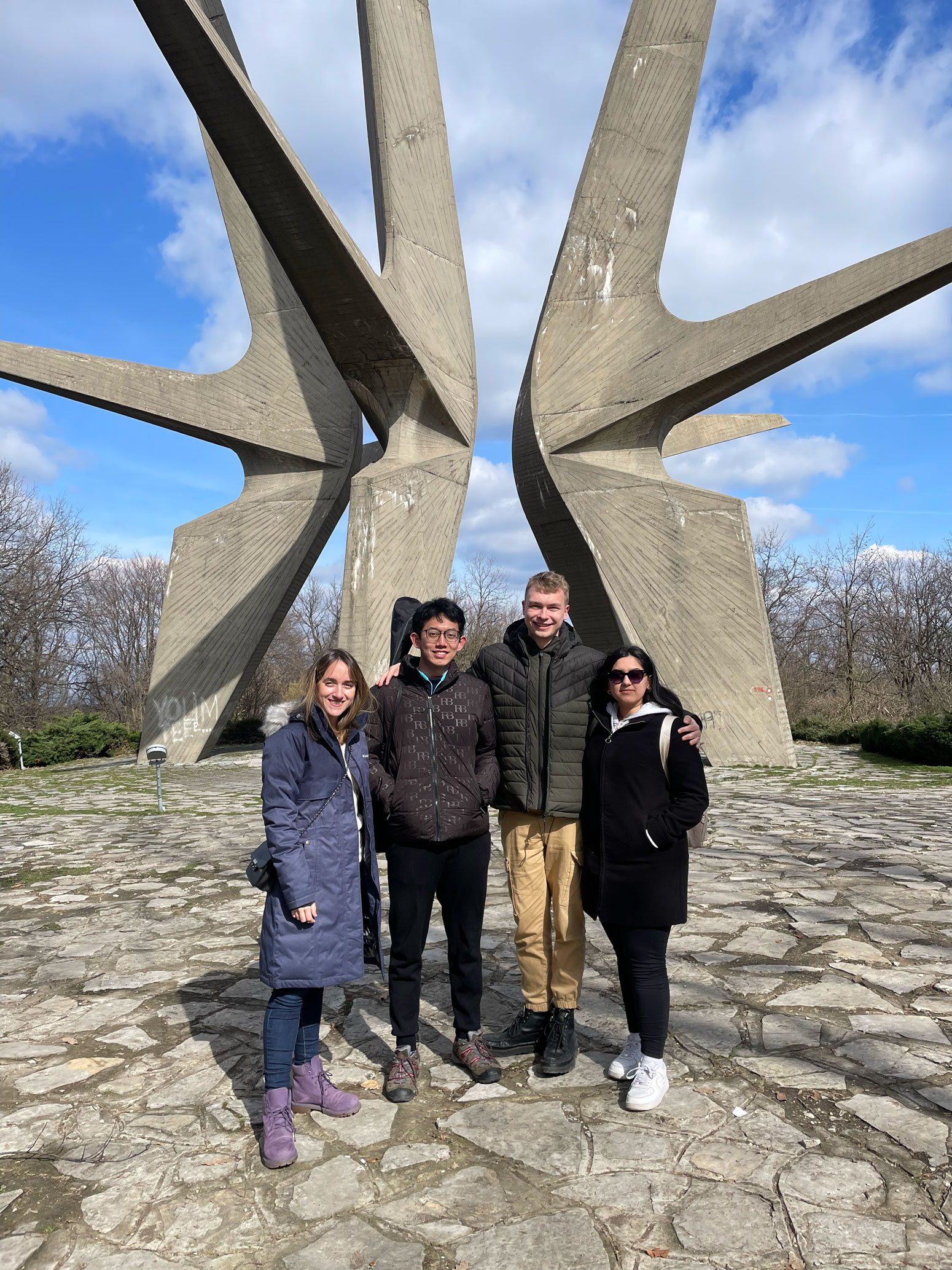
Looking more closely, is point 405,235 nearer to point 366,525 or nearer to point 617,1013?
point 366,525

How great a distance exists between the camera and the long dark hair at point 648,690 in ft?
9.32

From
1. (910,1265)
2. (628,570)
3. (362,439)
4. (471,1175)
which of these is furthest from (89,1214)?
(362,439)

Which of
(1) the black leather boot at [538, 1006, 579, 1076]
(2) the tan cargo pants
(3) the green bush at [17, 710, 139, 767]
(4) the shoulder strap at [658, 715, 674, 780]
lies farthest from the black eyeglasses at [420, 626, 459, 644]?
(3) the green bush at [17, 710, 139, 767]

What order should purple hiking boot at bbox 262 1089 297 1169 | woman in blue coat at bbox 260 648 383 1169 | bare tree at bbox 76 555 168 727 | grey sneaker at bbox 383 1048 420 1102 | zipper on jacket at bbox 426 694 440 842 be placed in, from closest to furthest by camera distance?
purple hiking boot at bbox 262 1089 297 1169 < woman in blue coat at bbox 260 648 383 1169 < grey sneaker at bbox 383 1048 420 1102 < zipper on jacket at bbox 426 694 440 842 < bare tree at bbox 76 555 168 727

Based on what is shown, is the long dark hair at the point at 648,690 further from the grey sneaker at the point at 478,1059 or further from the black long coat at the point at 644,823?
the grey sneaker at the point at 478,1059

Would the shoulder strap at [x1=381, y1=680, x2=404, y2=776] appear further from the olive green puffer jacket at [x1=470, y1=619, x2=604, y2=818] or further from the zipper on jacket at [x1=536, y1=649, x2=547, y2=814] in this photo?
the zipper on jacket at [x1=536, y1=649, x2=547, y2=814]

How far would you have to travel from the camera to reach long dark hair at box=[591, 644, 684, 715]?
9.32 feet

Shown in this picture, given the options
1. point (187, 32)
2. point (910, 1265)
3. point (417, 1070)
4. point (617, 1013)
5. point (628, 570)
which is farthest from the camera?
point (628, 570)

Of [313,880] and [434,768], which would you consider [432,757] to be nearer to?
[434,768]

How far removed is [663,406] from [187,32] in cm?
696

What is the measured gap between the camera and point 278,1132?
96.3 inches

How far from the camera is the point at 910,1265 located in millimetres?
1890

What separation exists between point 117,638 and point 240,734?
19.7m

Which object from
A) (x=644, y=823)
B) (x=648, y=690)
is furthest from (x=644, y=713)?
(x=644, y=823)
